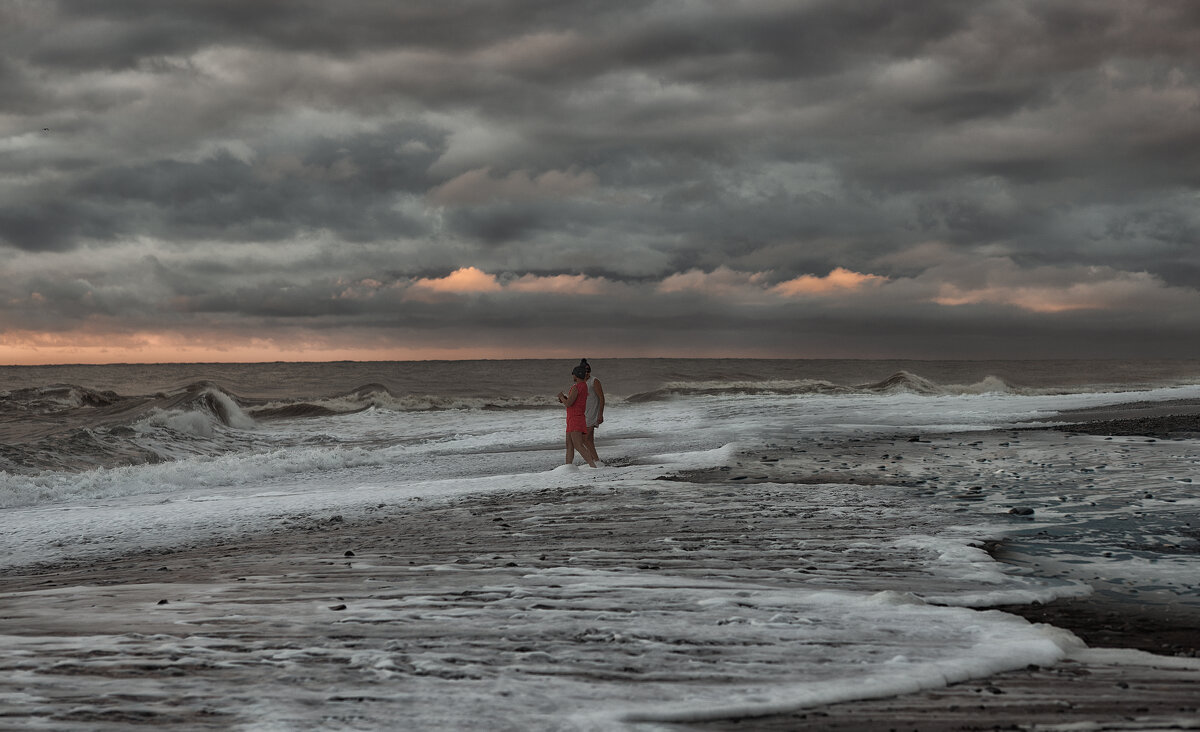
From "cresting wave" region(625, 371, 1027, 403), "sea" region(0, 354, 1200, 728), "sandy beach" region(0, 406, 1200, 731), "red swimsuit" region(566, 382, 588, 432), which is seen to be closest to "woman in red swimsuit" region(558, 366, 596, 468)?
"red swimsuit" region(566, 382, 588, 432)

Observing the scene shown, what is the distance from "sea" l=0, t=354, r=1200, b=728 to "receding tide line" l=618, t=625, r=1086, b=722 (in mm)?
11

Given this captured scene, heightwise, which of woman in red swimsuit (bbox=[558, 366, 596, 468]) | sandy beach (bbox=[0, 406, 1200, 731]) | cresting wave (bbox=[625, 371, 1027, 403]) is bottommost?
cresting wave (bbox=[625, 371, 1027, 403])

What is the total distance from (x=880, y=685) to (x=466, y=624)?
2.04m

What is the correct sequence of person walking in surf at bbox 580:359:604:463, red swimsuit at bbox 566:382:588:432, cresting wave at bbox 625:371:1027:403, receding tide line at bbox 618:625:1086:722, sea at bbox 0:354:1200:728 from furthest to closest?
cresting wave at bbox 625:371:1027:403, person walking in surf at bbox 580:359:604:463, red swimsuit at bbox 566:382:588:432, sea at bbox 0:354:1200:728, receding tide line at bbox 618:625:1086:722

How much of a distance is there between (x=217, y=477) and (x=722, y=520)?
8.87 metres

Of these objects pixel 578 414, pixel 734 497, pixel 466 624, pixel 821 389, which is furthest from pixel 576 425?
pixel 821 389

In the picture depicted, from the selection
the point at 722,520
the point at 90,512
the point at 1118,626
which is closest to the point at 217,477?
the point at 90,512

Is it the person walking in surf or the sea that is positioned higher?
the person walking in surf

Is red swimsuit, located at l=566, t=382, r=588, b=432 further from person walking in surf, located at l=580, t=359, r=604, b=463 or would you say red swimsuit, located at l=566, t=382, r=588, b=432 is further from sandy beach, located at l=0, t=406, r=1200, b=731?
sandy beach, located at l=0, t=406, r=1200, b=731

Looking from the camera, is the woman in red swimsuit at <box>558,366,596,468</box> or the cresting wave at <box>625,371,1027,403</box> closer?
the woman in red swimsuit at <box>558,366,596,468</box>

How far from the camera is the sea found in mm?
3691

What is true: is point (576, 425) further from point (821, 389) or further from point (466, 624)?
point (821, 389)

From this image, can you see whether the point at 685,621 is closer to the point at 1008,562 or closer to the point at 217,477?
the point at 1008,562

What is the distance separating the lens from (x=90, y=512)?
953 centimetres
